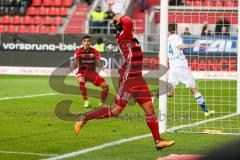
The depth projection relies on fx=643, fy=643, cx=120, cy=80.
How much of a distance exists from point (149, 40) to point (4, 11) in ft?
31.6

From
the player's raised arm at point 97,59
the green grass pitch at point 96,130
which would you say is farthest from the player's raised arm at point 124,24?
the player's raised arm at point 97,59

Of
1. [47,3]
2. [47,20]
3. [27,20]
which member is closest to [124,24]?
[47,20]

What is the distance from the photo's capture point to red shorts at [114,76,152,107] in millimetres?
8523

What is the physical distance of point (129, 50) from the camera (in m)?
8.53

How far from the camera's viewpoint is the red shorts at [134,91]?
8523 mm

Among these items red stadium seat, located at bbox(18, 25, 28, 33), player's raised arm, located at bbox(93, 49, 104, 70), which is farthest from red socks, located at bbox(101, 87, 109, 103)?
red stadium seat, located at bbox(18, 25, 28, 33)

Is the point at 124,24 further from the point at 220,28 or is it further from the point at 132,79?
the point at 220,28

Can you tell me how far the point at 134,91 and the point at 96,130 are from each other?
2.24 m

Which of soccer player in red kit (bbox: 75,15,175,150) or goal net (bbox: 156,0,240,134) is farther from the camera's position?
goal net (bbox: 156,0,240,134)

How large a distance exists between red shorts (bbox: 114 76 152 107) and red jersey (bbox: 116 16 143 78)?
9 centimetres

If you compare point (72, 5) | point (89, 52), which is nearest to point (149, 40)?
point (72, 5)

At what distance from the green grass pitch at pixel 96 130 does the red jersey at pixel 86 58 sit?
0.96 metres

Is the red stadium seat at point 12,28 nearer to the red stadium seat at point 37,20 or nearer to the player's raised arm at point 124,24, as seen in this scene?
the red stadium seat at point 37,20

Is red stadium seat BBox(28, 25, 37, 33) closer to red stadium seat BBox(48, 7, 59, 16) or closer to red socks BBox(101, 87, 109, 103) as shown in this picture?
red stadium seat BBox(48, 7, 59, 16)
